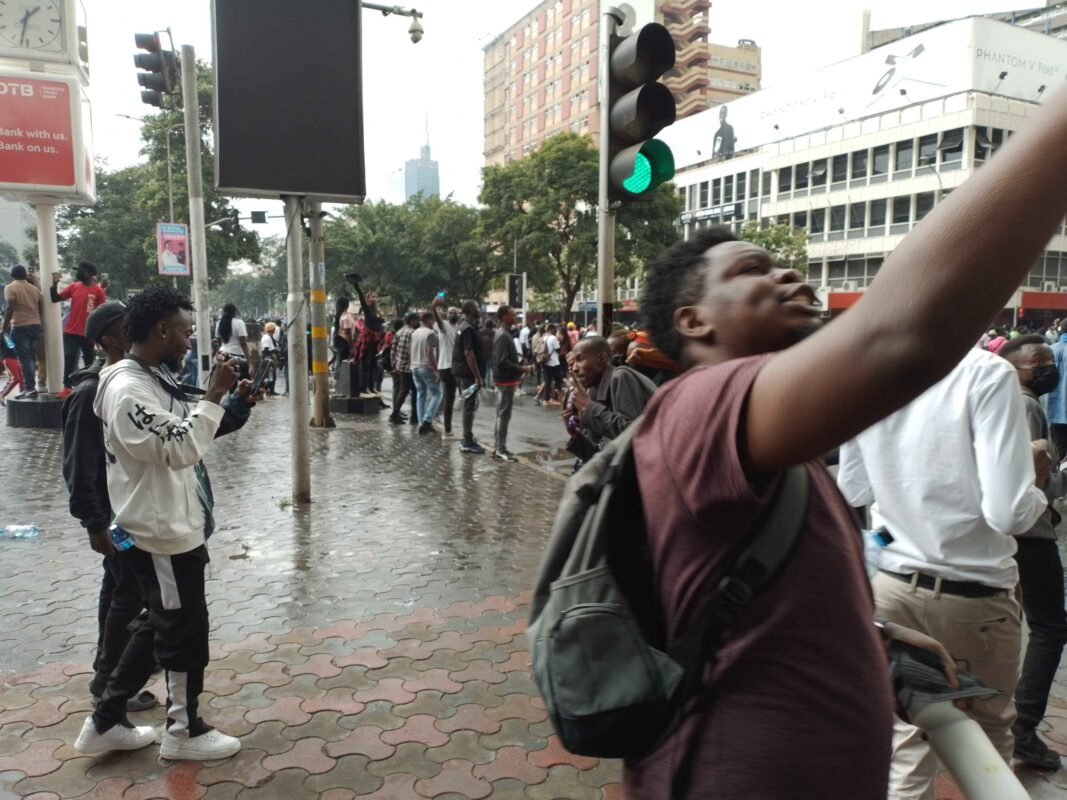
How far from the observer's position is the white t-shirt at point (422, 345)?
473 inches

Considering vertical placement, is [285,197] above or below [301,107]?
below

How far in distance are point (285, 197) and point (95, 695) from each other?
4.73 meters

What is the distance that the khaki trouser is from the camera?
254cm

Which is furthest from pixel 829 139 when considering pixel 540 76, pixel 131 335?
pixel 131 335

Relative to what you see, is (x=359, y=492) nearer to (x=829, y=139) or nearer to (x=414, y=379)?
(x=414, y=379)

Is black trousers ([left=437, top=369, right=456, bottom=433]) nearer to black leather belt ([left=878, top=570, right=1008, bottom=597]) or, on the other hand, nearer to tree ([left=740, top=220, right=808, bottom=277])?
black leather belt ([left=878, top=570, right=1008, bottom=597])

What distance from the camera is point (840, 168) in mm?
53188

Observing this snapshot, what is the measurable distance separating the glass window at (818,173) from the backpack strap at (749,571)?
2274 inches

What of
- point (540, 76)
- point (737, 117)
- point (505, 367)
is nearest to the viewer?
point (505, 367)

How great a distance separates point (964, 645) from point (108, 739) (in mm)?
3258

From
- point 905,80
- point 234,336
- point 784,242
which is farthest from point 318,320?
point 905,80

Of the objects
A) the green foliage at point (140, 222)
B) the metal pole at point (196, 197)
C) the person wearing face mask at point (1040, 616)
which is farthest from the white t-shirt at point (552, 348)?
the green foliage at point (140, 222)

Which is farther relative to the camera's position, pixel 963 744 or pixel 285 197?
pixel 285 197

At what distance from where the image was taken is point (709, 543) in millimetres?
1229
